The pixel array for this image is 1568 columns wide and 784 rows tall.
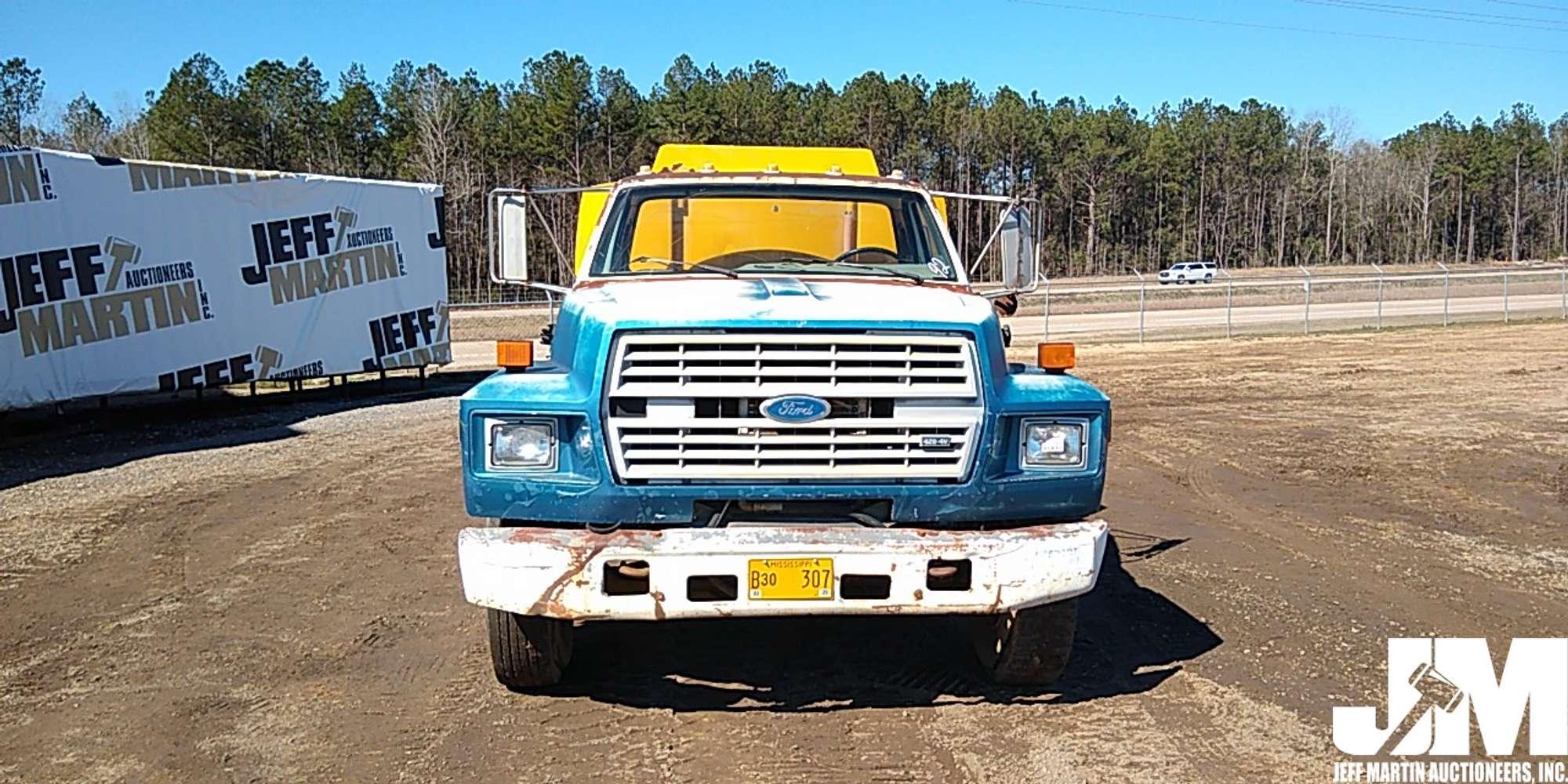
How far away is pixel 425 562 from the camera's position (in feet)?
25.0

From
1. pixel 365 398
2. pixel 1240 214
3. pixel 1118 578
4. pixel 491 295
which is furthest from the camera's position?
pixel 1240 214

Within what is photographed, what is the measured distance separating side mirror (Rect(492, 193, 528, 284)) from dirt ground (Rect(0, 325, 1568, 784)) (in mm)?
1783

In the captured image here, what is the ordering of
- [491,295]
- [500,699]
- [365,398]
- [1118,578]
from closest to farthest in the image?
[500,699] → [1118,578] → [365,398] → [491,295]

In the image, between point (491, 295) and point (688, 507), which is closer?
point (688, 507)

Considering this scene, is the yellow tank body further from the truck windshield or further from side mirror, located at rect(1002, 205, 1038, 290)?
side mirror, located at rect(1002, 205, 1038, 290)

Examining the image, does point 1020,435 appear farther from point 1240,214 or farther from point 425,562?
point 1240,214

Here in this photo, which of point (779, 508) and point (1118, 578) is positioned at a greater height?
point (779, 508)

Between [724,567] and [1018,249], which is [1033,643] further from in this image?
[1018,249]

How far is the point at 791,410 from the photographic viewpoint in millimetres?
4391

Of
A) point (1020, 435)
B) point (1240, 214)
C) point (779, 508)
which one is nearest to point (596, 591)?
point (779, 508)

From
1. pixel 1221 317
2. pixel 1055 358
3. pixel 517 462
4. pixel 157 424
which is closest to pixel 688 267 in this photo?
pixel 517 462

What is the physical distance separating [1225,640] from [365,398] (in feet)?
49.8

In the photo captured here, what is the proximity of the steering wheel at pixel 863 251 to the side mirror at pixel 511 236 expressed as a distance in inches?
62.0

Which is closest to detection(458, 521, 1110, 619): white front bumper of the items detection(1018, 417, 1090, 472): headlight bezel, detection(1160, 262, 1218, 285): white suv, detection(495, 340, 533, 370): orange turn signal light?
detection(1018, 417, 1090, 472): headlight bezel
